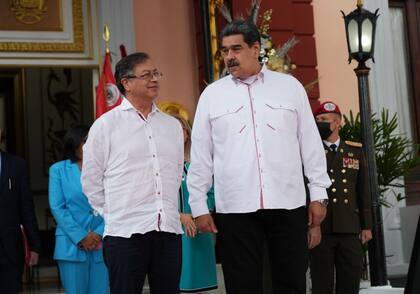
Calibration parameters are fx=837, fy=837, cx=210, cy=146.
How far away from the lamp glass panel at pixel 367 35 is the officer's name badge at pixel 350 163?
2044 millimetres

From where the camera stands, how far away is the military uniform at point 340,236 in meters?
5.64

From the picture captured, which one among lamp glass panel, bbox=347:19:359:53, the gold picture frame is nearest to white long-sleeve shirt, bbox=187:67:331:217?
lamp glass panel, bbox=347:19:359:53

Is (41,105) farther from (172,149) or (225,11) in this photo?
(172,149)

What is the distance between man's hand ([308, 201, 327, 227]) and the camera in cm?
400

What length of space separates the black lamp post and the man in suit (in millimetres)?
2808

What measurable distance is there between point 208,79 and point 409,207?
3.18m

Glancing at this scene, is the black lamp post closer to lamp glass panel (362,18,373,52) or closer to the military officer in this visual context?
lamp glass panel (362,18,373,52)

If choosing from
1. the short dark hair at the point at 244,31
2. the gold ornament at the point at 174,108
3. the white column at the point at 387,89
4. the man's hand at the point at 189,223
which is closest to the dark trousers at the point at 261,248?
the short dark hair at the point at 244,31

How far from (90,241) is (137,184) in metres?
1.65

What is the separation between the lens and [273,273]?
3.94 meters

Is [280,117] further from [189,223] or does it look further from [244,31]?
[189,223]

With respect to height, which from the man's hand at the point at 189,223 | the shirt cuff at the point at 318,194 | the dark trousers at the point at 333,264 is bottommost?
the dark trousers at the point at 333,264

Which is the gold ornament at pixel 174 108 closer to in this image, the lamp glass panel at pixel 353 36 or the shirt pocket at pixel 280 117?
the lamp glass panel at pixel 353 36

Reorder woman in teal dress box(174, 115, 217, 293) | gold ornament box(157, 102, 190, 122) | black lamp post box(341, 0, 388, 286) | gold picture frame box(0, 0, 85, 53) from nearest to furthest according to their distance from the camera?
woman in teal dress box(174, 115, 217, 293), black lamp post box(341, 0, 388, 286), gold ornament box(157, 102, 190, 122), gold picture frame box(0, 0, 85, 53)
